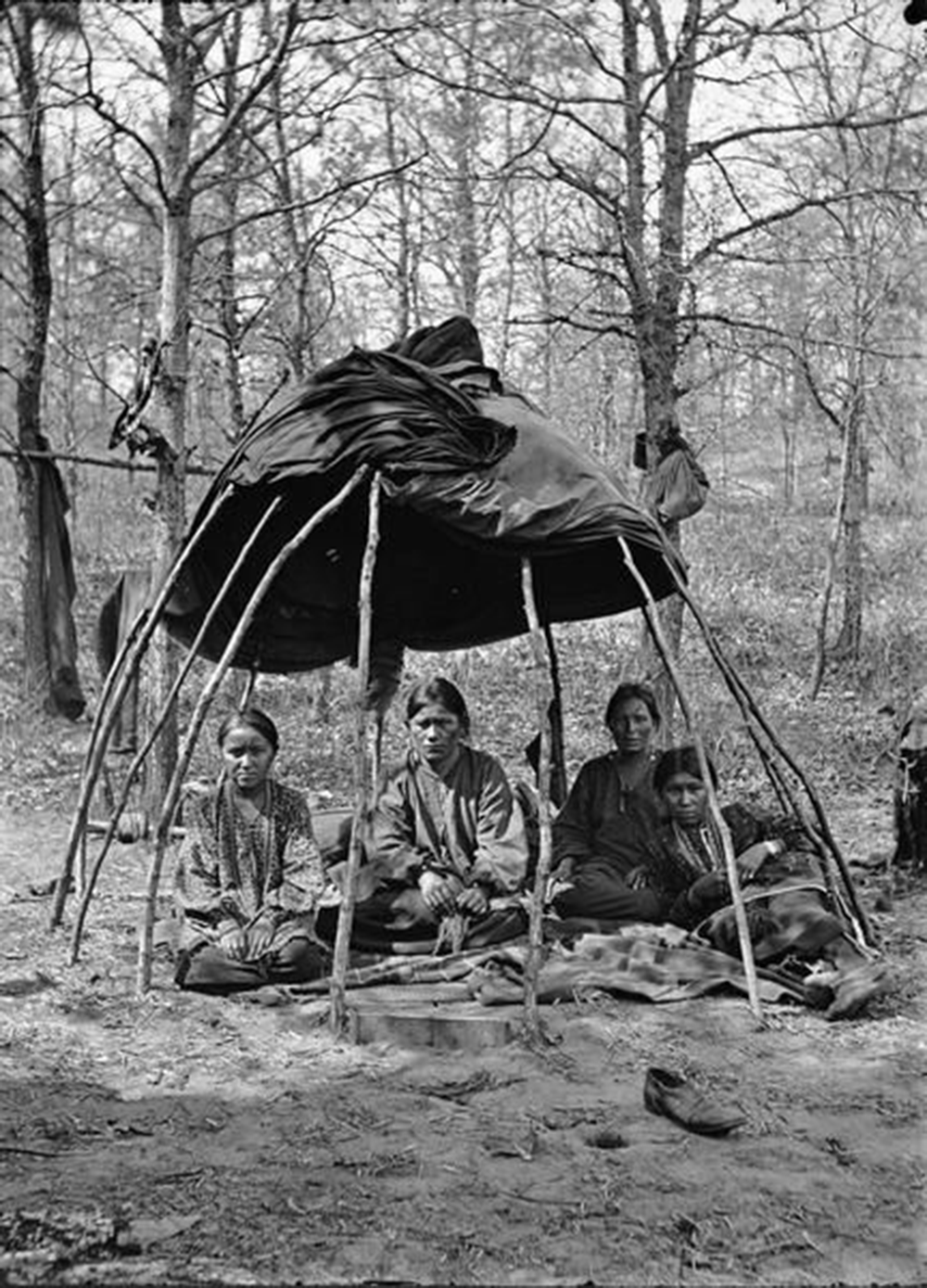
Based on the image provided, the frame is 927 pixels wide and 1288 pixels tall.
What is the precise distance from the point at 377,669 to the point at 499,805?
195 cm

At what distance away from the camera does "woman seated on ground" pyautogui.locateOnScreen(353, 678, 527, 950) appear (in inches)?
228

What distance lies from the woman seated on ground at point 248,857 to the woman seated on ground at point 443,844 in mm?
404

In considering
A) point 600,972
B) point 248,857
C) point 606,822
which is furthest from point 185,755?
point 606,822

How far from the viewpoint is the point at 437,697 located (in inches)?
239

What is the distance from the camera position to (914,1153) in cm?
361

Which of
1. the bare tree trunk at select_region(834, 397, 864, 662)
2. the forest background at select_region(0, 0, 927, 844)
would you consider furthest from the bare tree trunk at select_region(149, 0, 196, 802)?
the bare tree trunk at select_region(834, 397, 864, 662)

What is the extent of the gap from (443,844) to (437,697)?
0.66 metres

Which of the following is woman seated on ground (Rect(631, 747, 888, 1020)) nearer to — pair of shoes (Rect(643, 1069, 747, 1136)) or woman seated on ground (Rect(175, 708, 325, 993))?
pair of shoes (Rect(643, 1069, 747, 1136))

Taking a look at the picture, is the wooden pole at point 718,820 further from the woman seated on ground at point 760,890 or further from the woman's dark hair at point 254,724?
the woman's dark hair at point 254,724

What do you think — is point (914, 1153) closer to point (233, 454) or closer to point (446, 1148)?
point (446, 1148)

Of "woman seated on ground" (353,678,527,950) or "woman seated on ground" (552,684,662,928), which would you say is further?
"woman seated on ground" (552,684,662,928)

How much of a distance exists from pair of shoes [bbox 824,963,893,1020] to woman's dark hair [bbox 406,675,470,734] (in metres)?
2.03

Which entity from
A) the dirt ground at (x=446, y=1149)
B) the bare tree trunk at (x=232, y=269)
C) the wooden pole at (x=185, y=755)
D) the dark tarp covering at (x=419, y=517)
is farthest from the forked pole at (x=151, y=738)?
the bare tree trunk at (x=232, y=269)

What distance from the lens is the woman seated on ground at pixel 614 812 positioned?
618 cm
